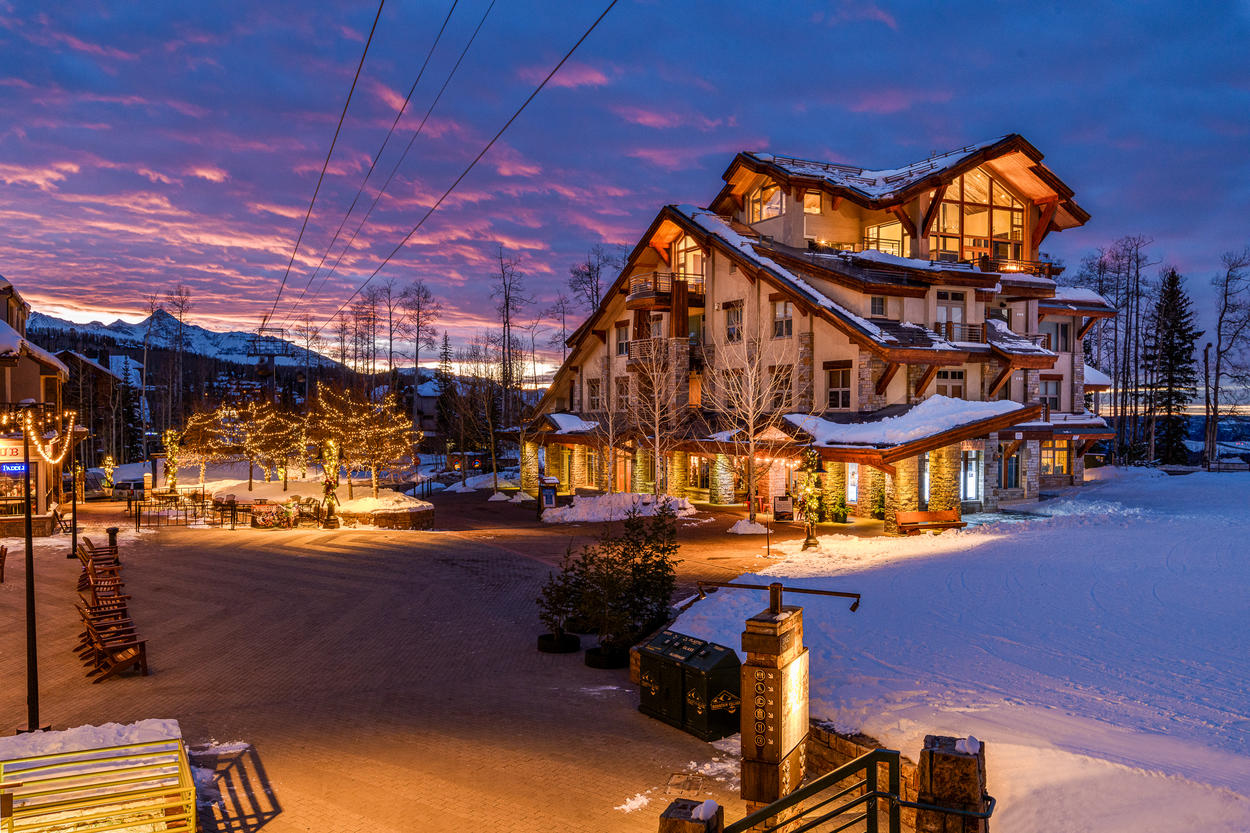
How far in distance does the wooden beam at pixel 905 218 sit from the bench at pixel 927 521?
51.3 feet

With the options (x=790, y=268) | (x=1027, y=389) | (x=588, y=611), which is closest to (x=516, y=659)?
(x=588, y=611)

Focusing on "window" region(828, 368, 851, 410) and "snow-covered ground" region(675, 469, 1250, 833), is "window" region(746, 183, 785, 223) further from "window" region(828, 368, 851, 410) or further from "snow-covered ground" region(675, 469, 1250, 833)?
"snow-covered ground" region(675, 469, 1250, 833)

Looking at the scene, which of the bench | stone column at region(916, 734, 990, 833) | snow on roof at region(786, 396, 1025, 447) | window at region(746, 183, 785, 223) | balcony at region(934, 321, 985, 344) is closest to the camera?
stone column at region(916, 734, 990, 833)

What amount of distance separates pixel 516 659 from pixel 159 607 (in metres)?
9.15

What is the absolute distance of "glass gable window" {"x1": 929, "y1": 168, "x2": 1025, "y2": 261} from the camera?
117 feet

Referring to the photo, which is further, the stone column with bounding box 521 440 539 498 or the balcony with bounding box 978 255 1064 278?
the stone column with bounding box 521 440 539 498

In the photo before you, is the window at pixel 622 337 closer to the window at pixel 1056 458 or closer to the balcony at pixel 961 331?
the balcony at pixel 961 331

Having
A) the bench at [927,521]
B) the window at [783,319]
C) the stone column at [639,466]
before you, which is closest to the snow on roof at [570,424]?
the stone column at [639,466]

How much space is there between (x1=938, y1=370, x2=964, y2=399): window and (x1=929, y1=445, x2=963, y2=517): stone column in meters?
6.82

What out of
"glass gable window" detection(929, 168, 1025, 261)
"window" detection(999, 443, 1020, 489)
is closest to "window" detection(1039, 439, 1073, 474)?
"window" detection(999, 443, 1020, 489)

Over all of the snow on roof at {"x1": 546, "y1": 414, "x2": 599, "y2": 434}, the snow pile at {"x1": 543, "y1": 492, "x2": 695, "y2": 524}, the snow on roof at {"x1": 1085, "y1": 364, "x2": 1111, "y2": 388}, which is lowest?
the snow pile at {"x1": 543, "y1": 492, "x2": 695, "y2": 524}

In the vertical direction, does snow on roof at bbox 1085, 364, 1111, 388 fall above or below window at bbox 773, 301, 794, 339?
below

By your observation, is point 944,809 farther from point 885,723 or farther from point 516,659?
point 516,659

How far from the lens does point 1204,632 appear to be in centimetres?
1093
